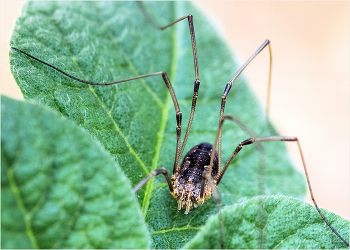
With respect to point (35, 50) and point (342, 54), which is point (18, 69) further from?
point (342, 54)

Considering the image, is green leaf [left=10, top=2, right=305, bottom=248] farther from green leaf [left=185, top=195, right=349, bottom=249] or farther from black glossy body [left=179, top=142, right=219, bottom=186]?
green leaf [left=185, top=195, right=349, bottom=249]

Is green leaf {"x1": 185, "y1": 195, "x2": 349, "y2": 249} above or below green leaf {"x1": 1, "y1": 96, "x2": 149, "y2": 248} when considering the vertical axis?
below

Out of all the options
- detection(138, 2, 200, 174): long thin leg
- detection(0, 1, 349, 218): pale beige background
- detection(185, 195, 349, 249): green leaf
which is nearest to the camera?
detection(185, 195, 349, 249): green leaf

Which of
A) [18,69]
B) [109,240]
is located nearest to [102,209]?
[109,240]

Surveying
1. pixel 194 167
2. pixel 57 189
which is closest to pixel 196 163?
pixel 194 167

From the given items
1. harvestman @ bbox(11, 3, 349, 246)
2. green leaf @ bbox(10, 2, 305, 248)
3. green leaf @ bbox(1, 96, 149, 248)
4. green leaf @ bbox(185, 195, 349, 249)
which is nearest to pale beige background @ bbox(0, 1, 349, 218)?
green leaf @ bbox(10, 2, 305, 248)

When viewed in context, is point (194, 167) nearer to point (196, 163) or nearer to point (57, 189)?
point (196, 163)

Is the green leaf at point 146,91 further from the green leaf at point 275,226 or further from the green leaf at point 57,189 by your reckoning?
the green leaf at point 57,189

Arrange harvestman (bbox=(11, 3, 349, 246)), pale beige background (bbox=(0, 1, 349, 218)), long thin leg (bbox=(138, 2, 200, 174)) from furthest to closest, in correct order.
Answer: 1. pale beige background (bbox=(0, 1, 349, 218))
2. long thin leg (bbox=(138, 2, 200, 174))
3. harvestman (bbox=(11, 3, 349, 246))
